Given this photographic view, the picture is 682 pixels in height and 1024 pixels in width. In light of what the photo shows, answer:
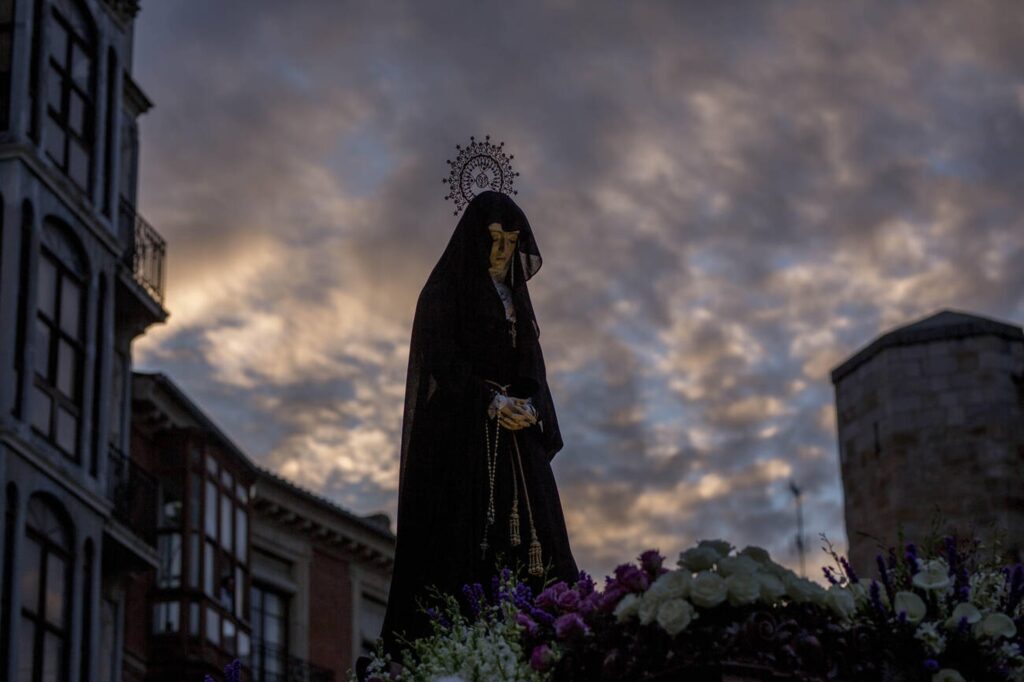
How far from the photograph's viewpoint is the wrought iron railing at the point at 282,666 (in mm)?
41978

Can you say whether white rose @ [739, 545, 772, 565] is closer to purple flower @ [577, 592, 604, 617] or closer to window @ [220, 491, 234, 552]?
purple flower @ [577, 592, 604, 617]

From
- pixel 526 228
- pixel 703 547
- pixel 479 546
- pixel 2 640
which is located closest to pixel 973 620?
pixel 703 547

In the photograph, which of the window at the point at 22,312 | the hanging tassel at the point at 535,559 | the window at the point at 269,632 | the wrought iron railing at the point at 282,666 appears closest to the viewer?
the hanging tassel at the point at 535,559

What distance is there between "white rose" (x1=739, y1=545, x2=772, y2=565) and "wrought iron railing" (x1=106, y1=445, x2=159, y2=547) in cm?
2521

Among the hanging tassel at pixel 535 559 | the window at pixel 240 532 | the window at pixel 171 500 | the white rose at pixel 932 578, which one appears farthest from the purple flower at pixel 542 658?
the window at pixel 240 532

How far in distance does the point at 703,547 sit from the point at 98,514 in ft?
77.8

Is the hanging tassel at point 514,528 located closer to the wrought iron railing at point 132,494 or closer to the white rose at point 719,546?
the white rose at point 719,546

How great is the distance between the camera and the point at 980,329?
3644 centimetres

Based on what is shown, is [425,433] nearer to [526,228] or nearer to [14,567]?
[526,228]

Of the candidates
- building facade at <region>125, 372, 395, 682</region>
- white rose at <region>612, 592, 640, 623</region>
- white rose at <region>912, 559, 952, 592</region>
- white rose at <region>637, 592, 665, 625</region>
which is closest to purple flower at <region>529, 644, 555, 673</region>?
white rose at <region>612, 592, 640, 623</region>

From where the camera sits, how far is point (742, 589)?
8469 millimetres

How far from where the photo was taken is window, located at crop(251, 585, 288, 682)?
138 ft

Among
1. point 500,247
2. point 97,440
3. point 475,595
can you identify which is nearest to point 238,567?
point 97,440

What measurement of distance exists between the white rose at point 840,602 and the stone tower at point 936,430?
84.7ft
